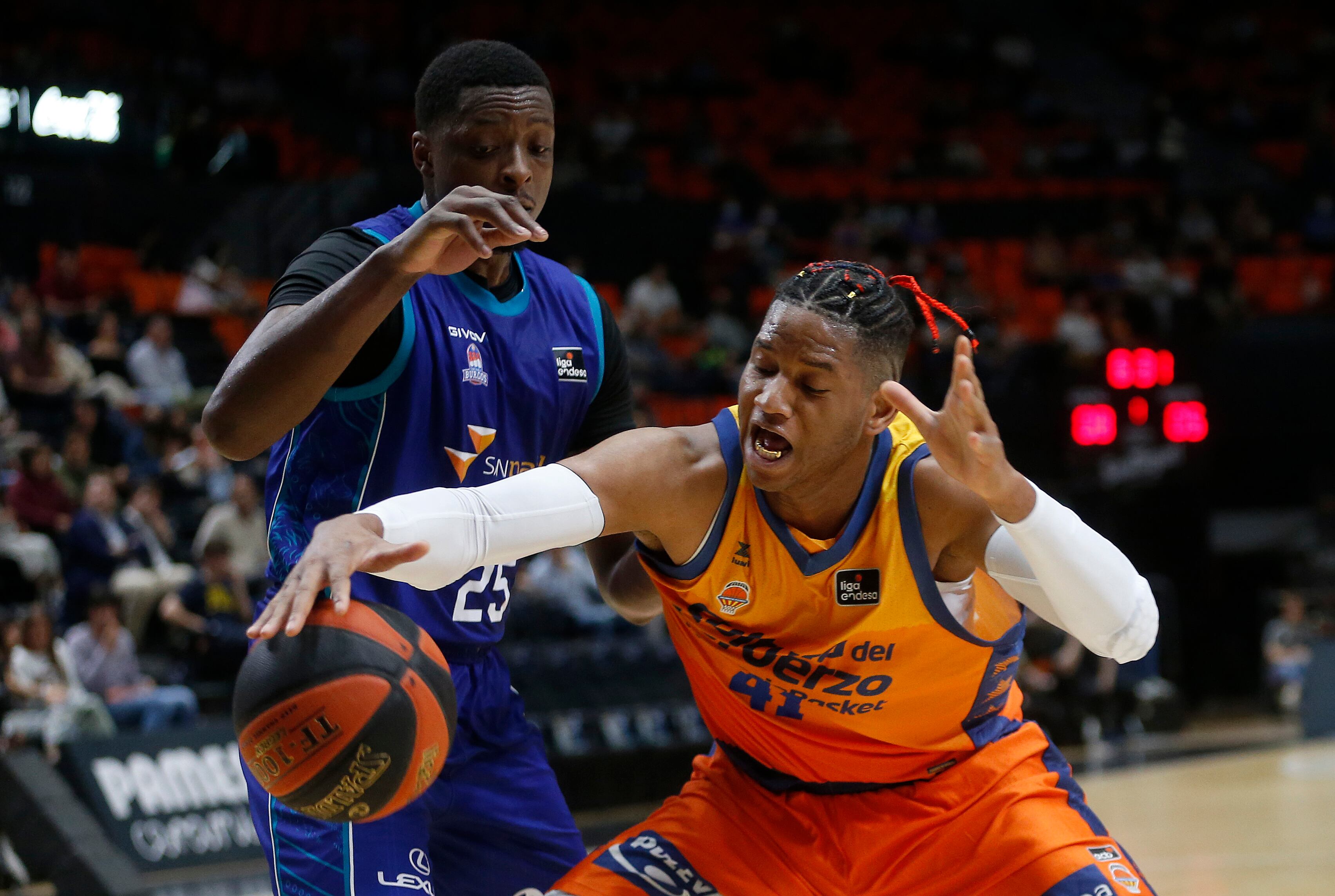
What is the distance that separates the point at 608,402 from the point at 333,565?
1126 mm

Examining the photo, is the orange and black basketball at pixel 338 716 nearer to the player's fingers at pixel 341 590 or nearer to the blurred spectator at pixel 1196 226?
the player's fingers at pixel 341 590

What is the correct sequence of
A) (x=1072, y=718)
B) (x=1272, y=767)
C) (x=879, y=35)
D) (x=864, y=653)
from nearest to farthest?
(x=864, y=653)
(x=1272, y=767)
(x=1072, y=718)
(x=879, y=35)

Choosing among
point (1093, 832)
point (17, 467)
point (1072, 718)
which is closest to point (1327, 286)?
point (1072, 718)

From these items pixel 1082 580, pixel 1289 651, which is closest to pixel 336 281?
pixel 1082 580

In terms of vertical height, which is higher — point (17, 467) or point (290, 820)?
point (290, 820)

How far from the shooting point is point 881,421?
9.79ft

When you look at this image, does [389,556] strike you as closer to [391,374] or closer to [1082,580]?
[391,374]

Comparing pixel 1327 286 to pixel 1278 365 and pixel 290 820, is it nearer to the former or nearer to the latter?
pixel 1278 365

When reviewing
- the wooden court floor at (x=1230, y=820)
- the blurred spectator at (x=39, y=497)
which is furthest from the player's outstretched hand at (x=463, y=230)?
the blurred spectator at (x=39, y=497)

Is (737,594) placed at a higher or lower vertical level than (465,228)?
lower

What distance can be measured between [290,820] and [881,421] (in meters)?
1.40

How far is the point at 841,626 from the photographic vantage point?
9.72 feet

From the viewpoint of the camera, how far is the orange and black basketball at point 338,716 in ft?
7.56

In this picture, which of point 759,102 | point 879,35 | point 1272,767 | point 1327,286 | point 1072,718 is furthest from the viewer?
point 879,35
